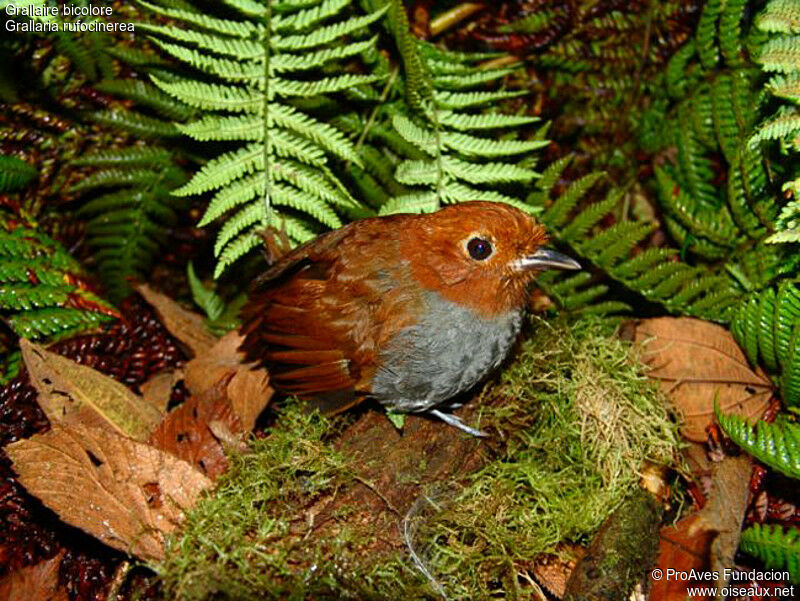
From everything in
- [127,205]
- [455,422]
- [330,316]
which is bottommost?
[455,422]

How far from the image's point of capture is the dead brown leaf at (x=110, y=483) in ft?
8.96

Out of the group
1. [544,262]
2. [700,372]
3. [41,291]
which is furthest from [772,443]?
[41,291]

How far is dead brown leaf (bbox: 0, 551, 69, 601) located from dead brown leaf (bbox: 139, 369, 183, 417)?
83cm

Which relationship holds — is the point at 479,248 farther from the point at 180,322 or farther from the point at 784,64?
the point at 180,322

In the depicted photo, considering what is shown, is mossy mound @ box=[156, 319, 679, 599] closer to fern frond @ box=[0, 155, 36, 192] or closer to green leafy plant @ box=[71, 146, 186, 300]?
green leafy plant @ box=[71, 146, 186, 300]

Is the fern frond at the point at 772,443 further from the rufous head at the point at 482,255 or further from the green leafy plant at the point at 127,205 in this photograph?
the green leafy plant at the point at 127,205

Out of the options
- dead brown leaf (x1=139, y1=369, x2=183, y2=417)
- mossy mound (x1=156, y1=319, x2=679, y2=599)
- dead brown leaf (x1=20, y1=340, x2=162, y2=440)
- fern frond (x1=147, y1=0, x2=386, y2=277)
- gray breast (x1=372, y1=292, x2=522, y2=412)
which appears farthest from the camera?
dead brown leaf (x1=139, y1=369, x2=183, y2=417)

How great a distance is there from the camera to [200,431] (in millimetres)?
3266

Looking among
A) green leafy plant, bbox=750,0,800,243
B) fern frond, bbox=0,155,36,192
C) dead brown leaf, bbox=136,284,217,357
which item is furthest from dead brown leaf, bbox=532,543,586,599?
fern frond, bbox=0,155,36,192

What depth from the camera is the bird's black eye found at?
3.10 metres

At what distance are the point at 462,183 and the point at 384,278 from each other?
1.00 m

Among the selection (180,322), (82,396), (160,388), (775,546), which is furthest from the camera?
(180,322)

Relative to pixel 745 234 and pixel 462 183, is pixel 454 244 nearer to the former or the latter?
pixel 462 183

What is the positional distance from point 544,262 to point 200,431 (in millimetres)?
1699
